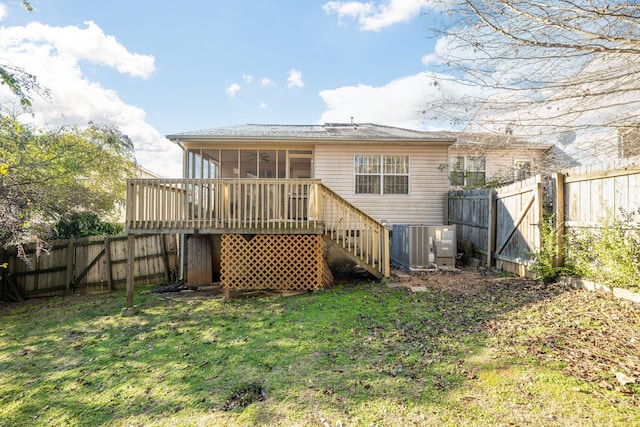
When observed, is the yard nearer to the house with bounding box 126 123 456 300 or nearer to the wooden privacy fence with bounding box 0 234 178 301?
the house with bounding box 126 123 456 300

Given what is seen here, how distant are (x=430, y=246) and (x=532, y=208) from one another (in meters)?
2.64

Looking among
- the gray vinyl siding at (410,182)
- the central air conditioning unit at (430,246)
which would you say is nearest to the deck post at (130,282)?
the gray vinyl siding at (410,182)

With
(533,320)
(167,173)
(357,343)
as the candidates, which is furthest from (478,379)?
(167,173)

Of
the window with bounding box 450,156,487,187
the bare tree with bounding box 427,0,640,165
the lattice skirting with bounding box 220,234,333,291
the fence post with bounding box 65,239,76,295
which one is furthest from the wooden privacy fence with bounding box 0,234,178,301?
the window with bounding box 450,156,487,187

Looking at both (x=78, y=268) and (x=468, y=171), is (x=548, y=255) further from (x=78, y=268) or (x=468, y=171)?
(x=78, y=268)

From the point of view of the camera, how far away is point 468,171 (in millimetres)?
12055

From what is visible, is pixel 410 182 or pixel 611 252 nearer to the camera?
pixel 611 252

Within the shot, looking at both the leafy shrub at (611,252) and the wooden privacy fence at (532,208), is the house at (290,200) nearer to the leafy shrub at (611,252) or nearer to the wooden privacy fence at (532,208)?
the wooden privacy fence at (532,208)

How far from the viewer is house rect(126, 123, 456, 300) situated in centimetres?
684

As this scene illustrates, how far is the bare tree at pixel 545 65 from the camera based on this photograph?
365cm

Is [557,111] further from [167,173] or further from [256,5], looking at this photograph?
[167,173]

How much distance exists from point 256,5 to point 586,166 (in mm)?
9729

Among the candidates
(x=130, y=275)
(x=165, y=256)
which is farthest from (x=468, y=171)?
(x=130, y=275)

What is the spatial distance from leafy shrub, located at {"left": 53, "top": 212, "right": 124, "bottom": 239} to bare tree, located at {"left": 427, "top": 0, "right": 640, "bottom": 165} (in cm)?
1120
